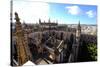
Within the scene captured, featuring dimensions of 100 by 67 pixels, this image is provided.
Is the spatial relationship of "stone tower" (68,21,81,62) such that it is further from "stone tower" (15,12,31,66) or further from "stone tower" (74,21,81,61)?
"stone tower" (15,12,31,66)

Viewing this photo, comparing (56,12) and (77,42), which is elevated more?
(56,12)

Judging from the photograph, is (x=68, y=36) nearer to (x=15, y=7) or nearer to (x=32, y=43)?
(x=32, y=43)

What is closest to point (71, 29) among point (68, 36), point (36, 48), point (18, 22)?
point (68, 36)

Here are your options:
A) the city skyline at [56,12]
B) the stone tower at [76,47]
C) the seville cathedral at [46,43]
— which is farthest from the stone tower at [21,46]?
the stone tower at [76,47]

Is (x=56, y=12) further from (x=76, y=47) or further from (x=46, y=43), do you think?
(x=76, y=47)

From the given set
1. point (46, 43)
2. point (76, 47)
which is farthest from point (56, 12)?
point (76, 47)

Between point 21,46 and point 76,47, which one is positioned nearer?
point 21,46

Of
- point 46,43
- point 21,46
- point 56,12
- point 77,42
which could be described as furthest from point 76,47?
point 21,46

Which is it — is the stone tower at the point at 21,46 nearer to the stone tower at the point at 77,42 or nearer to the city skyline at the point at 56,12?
the city skyline at the point at 56,12
